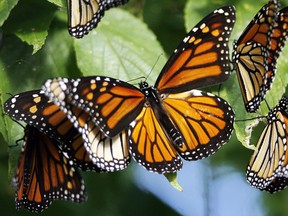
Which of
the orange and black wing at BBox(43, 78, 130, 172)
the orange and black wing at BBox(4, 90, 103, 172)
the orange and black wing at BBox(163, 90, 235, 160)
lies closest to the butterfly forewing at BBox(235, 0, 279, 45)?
the orange and black wing at BBox(163, 90, 235, 160)

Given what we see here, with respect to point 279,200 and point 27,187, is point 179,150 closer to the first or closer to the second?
point 27,187

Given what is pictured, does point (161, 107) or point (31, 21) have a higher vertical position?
point (31, 21)

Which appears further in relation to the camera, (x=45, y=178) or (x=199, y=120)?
(x=45, y=178)

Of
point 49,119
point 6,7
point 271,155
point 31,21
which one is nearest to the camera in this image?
point 6,7

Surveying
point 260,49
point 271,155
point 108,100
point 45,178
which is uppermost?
point 260,49

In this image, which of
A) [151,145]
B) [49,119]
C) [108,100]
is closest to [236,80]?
[151,145]

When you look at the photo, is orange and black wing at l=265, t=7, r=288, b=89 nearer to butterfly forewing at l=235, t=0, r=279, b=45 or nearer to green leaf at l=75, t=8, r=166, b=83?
butterfly forewing at l=235, t=0, r=279, b=45

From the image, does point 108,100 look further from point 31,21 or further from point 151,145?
point 31,21
